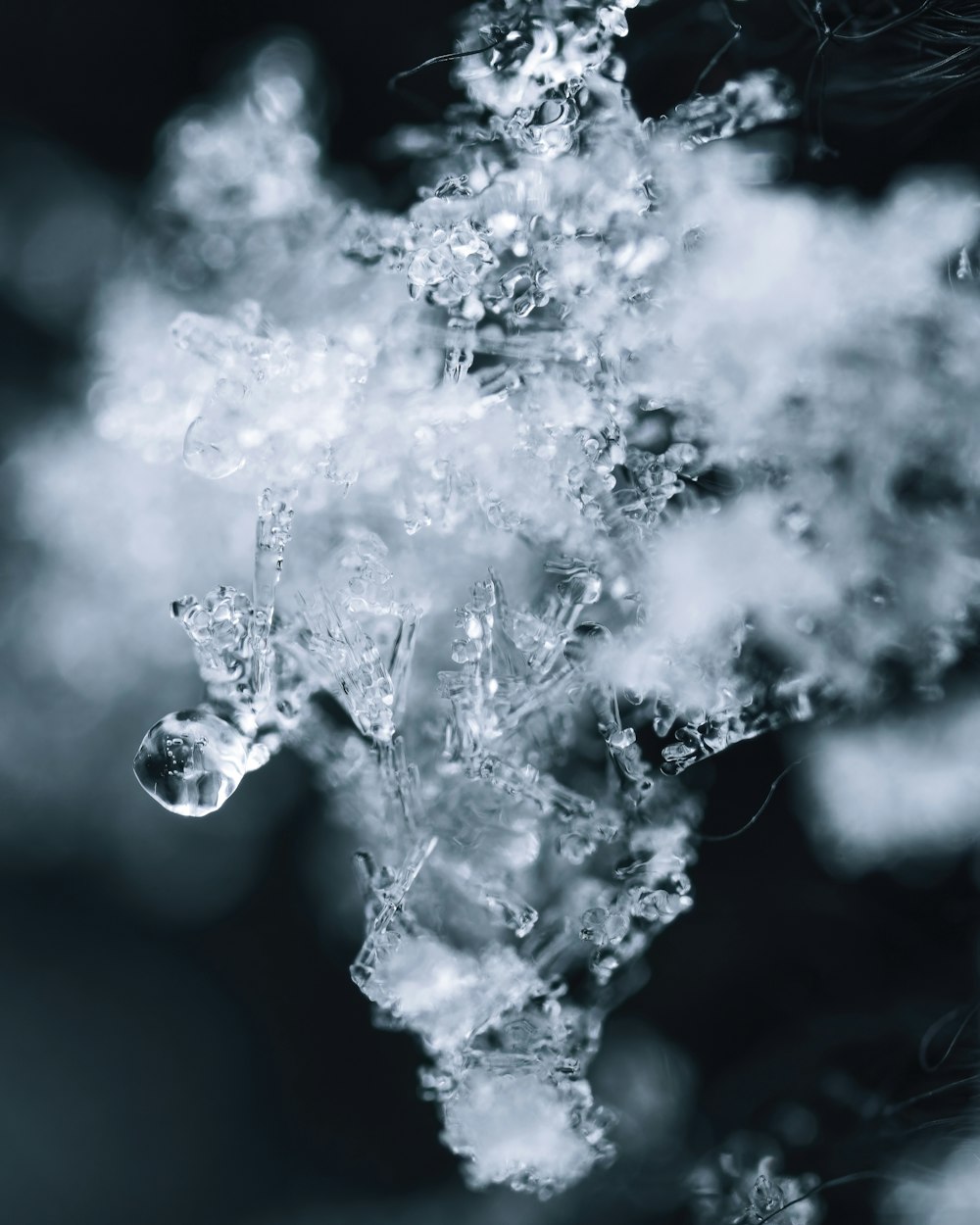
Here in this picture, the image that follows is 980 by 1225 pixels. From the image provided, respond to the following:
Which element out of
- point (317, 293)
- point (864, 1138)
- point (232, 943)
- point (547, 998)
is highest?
point (317, 293)

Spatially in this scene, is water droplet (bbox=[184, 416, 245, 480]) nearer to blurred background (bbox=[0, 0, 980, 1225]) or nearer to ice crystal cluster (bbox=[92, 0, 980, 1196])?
ice crystal cluster (bbox=[92, 0, 980, 1196])

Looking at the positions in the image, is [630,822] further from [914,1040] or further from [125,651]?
[125,651]

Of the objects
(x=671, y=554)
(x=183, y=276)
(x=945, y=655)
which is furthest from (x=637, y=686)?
(x=183, y=276)

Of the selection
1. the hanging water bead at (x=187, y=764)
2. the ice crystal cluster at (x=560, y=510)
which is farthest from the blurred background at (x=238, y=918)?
the hanging water bead at (x=187, y=764)

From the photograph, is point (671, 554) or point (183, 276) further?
point (183, 276)

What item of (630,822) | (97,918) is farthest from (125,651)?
(630,822)

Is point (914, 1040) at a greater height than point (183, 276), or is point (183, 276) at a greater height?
point (183, 276)

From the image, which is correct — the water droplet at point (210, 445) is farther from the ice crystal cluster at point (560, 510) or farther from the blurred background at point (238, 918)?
the blurred background at point (238, 918)
